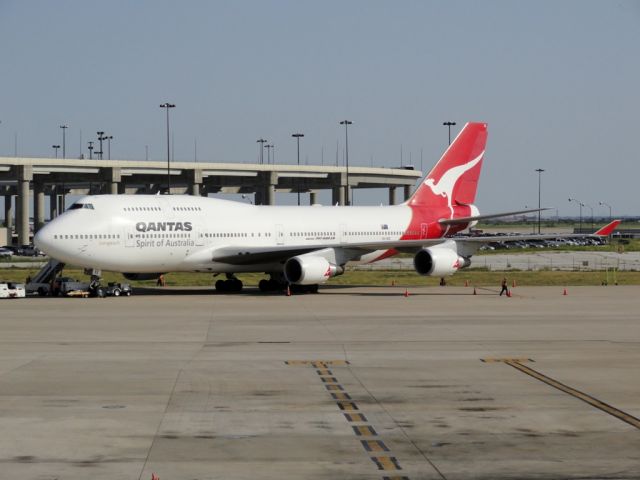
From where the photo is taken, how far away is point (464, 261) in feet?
188

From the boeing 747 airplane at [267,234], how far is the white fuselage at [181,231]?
0.05 metres

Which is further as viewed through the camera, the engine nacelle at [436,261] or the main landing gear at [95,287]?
the engine nacelle at [436,261]


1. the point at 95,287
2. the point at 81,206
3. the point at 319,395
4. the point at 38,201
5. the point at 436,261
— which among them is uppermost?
the point at 38,201

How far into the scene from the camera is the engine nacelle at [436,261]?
55156 mm

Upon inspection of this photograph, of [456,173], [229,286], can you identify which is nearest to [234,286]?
[229,286]

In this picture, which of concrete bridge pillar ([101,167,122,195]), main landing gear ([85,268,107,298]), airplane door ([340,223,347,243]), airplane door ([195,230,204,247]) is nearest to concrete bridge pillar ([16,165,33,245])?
concrete bridge pillar ([101,167,122,195])

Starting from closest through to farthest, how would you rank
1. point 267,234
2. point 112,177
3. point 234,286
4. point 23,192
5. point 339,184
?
1. point 267,234
2. point 234,286
3. point 23,192
4. point 112,177
5. point 339,184

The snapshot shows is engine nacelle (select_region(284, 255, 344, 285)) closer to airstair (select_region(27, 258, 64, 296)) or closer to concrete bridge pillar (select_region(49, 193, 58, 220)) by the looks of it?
airstair (select_region(27, 258, 64, 296))

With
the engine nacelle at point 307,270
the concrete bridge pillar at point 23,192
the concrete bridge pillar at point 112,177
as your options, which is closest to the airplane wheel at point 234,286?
the engine nacelle at point 307,270

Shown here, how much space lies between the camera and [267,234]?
187 ft

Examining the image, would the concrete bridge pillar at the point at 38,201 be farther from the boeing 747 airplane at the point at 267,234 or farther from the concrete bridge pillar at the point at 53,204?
the boeing 747 airplane at the point at 267,234

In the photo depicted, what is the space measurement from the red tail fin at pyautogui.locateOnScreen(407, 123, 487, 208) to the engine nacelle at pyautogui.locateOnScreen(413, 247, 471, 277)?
28.4 ft

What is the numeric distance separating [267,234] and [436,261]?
9.02m

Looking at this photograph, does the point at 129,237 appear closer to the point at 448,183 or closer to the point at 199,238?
the point at 199,238
